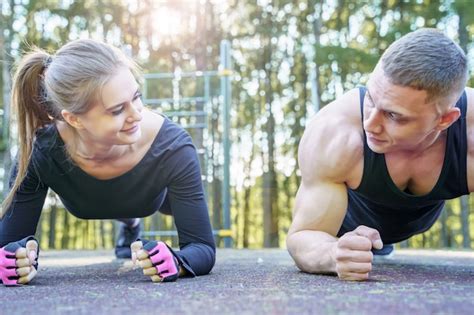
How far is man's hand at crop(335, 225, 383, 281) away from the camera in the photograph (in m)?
1.58

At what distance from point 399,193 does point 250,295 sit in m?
0.75

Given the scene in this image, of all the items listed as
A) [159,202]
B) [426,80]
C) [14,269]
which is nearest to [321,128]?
[426,80]

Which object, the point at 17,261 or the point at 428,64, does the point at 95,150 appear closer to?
the point at 17,261

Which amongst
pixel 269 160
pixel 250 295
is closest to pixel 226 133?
pixel 250 295

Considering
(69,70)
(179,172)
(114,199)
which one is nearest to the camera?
(69,70)

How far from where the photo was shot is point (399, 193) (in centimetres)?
193

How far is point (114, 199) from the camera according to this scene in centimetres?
219

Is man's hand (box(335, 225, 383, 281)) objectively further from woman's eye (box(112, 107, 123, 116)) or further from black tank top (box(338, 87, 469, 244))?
woman's eye (box(112, 107, 123, 116))

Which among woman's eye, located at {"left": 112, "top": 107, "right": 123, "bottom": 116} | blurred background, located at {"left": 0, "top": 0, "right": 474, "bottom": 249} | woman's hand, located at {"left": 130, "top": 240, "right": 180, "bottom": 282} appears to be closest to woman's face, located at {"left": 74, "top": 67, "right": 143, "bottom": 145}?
woman's eye, located at {"left": 112, "top": 107, "right": 123, "bottom": 116}

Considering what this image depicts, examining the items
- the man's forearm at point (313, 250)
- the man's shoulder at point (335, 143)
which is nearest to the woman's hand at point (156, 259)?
the man's forearm at point (313, 250)

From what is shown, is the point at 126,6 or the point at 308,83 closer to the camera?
the point at 126,6

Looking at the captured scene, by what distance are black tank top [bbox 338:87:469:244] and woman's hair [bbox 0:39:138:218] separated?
776 mm

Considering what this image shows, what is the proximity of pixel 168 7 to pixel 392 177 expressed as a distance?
7729 millimetres

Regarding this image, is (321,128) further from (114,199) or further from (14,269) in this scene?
(14,269)
